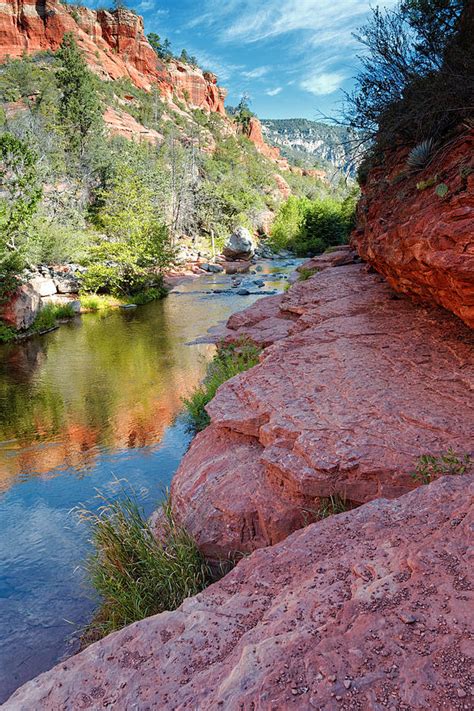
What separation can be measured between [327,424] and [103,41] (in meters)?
108

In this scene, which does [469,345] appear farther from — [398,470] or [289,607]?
[289,607]

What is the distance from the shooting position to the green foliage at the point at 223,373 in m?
9.13

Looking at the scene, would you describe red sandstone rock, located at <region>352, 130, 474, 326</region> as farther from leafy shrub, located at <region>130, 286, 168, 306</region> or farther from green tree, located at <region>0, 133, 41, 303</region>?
leafy shrub, located at <region>130, 286, 168, 306</region>

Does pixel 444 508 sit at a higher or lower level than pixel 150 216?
lower

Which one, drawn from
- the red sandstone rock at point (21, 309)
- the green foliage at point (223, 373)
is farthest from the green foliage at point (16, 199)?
the green foliage at point (223, 373)

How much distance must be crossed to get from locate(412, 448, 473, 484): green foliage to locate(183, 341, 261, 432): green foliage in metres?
5.17

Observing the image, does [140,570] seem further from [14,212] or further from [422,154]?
[14,212]

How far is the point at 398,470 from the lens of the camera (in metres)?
3.74

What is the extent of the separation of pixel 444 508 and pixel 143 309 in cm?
2135

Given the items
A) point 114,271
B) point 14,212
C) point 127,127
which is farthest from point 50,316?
point 127,127

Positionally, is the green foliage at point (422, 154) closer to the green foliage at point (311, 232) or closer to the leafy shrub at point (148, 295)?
the leafy shrub at point (148, 295)

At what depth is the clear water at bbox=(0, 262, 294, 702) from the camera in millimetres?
5156

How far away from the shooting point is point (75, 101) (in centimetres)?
4634

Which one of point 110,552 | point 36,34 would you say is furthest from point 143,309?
point 36,34
